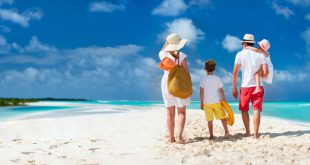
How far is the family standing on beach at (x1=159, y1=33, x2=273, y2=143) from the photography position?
6594 millimetres

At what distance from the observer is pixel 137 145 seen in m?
6.85

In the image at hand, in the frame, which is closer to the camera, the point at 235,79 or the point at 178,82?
A: the point at 178,82

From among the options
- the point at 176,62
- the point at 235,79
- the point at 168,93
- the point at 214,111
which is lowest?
the point at 214,111

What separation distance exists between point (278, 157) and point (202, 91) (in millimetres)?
2022

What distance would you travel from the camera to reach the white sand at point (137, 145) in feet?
18.4

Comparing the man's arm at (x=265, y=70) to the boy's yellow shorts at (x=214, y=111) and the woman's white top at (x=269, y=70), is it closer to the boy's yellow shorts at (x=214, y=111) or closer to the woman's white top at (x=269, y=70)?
the woman's white top at (x=269, y=70)

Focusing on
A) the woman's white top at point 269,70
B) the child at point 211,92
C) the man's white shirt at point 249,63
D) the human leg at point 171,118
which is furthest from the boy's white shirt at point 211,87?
the woman's white top at point 269,70

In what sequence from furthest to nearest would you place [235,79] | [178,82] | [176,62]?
[235,79]
[176,62]
[178,82]

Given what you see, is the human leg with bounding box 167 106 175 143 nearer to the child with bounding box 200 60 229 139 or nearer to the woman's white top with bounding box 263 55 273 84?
the child with bounding box 200 60 229 139

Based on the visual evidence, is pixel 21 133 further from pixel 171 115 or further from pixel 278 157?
pixel 278 157

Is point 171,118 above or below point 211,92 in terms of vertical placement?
below

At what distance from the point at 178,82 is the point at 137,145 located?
4.55 feet

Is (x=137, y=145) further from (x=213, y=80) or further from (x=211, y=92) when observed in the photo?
(x=213, y=80)

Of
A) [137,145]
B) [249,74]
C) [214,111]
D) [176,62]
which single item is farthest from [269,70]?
[137,145]
